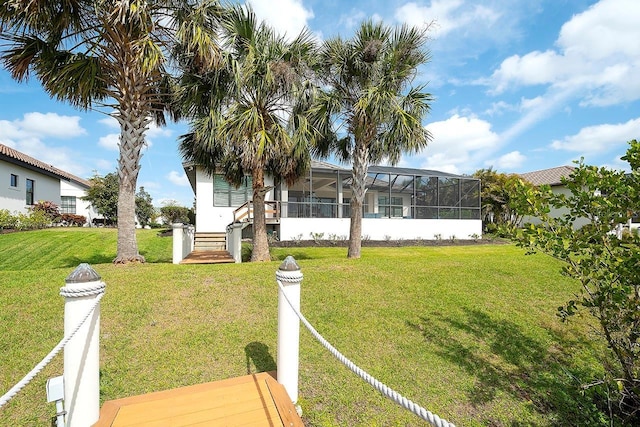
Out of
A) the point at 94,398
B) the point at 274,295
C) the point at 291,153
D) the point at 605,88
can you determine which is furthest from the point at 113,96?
the point at 605,88

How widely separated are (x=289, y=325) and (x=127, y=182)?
6.46 metres

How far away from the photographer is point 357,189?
377 inches

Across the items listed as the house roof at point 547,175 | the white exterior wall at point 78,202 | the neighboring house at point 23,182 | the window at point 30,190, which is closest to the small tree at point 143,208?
the white exterior wall at point 78,202

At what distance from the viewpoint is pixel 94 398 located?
7.26 feet

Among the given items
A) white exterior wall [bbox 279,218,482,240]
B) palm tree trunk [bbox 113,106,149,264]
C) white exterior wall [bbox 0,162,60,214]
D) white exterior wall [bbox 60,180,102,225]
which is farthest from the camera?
white exterior wall [bbox 60,180,102,225]

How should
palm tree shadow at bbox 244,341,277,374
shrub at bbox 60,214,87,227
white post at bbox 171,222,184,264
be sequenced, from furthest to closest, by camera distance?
1. shrub at bbox 60,214,87,227
2. white post at bbox 171,222,184,264
3. palm tree shadow at bbox 244,341,277,374

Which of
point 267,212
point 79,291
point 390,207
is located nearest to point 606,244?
point 79,291

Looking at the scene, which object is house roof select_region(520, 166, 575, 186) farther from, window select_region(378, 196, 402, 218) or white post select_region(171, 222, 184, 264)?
white post select_region(171, 222, 184, 264)

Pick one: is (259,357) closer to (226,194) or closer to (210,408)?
(210,408)

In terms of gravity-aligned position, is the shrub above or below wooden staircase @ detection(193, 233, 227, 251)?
above

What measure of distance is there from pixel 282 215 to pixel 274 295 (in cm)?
1057

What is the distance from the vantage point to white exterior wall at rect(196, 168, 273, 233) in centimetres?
1662

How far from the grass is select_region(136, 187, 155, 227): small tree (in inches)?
972

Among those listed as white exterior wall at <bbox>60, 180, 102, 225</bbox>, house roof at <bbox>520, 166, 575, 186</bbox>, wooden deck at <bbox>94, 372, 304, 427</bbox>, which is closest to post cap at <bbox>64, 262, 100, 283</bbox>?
wooden deck at <bbox>94, 372, 304, 427</bbox>
